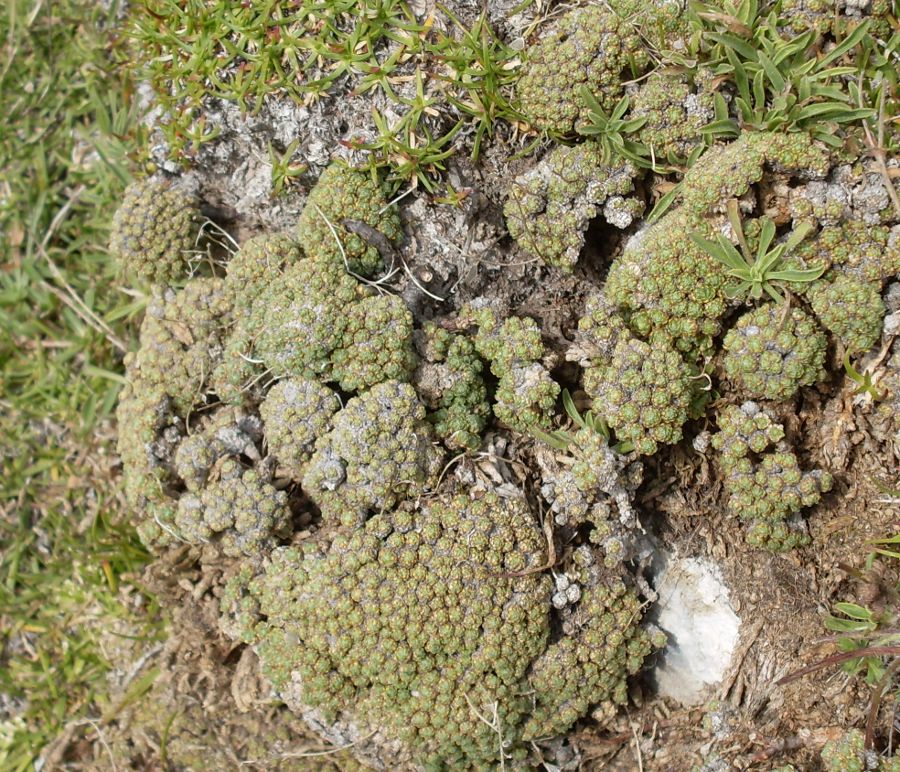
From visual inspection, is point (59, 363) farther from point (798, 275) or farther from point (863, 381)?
point (863, 381)

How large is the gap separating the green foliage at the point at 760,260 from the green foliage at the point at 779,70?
369 mm

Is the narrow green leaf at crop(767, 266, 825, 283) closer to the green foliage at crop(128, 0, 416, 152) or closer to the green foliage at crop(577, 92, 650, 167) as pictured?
the green foliage at crop(577, 92, 650, 167)

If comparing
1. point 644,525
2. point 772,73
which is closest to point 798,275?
point 772,73

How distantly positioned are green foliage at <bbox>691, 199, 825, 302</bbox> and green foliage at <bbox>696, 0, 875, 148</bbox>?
37 centimetres

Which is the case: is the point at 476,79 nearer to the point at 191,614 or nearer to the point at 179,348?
the point at 179,348

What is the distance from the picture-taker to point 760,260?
2750mm

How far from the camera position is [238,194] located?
11.5ft

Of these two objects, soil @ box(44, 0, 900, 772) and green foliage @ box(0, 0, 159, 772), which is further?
green foliage @ box(0, 0, 159, 772)

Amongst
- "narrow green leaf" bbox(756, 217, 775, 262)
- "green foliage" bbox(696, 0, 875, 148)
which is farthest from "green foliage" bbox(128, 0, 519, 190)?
"narrow green leaf" bbox(756, 217, 775, 262)

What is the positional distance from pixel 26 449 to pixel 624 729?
337 cm

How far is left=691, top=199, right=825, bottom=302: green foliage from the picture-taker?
2.74 m

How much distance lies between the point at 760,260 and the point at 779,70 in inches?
28.6

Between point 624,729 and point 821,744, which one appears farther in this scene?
point 624,729

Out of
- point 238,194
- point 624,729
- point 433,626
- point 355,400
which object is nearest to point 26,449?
point 238,194
